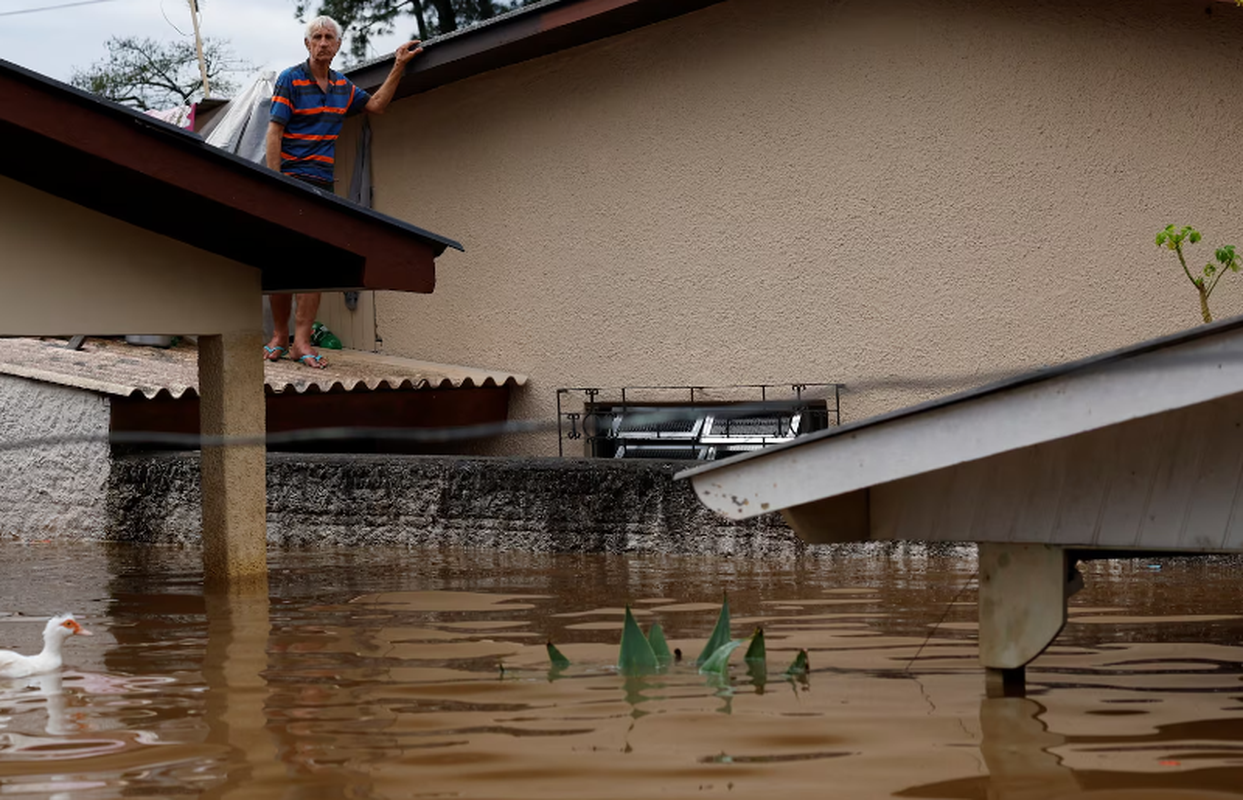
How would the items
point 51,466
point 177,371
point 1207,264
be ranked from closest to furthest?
point 1207,264
point 51,466
point 177,371

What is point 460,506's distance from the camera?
9.16m

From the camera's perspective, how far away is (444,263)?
501 inches

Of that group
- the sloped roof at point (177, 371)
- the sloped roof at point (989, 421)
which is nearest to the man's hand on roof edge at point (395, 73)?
the sloped roof at point (177, 371)

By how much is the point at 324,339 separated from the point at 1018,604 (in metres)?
9.60

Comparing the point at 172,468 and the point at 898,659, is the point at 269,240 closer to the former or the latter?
the point at 172,468

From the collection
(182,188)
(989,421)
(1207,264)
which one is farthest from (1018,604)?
(1207,264)

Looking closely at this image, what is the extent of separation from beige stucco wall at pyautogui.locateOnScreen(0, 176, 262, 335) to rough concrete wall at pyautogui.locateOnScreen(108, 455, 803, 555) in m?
1.87

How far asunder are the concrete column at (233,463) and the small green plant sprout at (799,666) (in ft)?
11.3

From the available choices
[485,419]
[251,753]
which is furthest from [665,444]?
[251,753]

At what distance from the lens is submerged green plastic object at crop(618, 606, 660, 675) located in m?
5.18

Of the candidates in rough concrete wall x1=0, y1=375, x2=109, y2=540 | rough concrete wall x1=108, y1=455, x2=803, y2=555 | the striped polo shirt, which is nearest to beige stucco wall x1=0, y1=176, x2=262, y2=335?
rough concrete wall x1=108, y1=455, x2=803, y2=555

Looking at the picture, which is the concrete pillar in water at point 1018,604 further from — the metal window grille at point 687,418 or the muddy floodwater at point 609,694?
the metal window grille at point 687,418

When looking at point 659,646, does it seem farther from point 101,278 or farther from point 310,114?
point 310,114

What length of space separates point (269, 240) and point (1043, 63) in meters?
5.63
